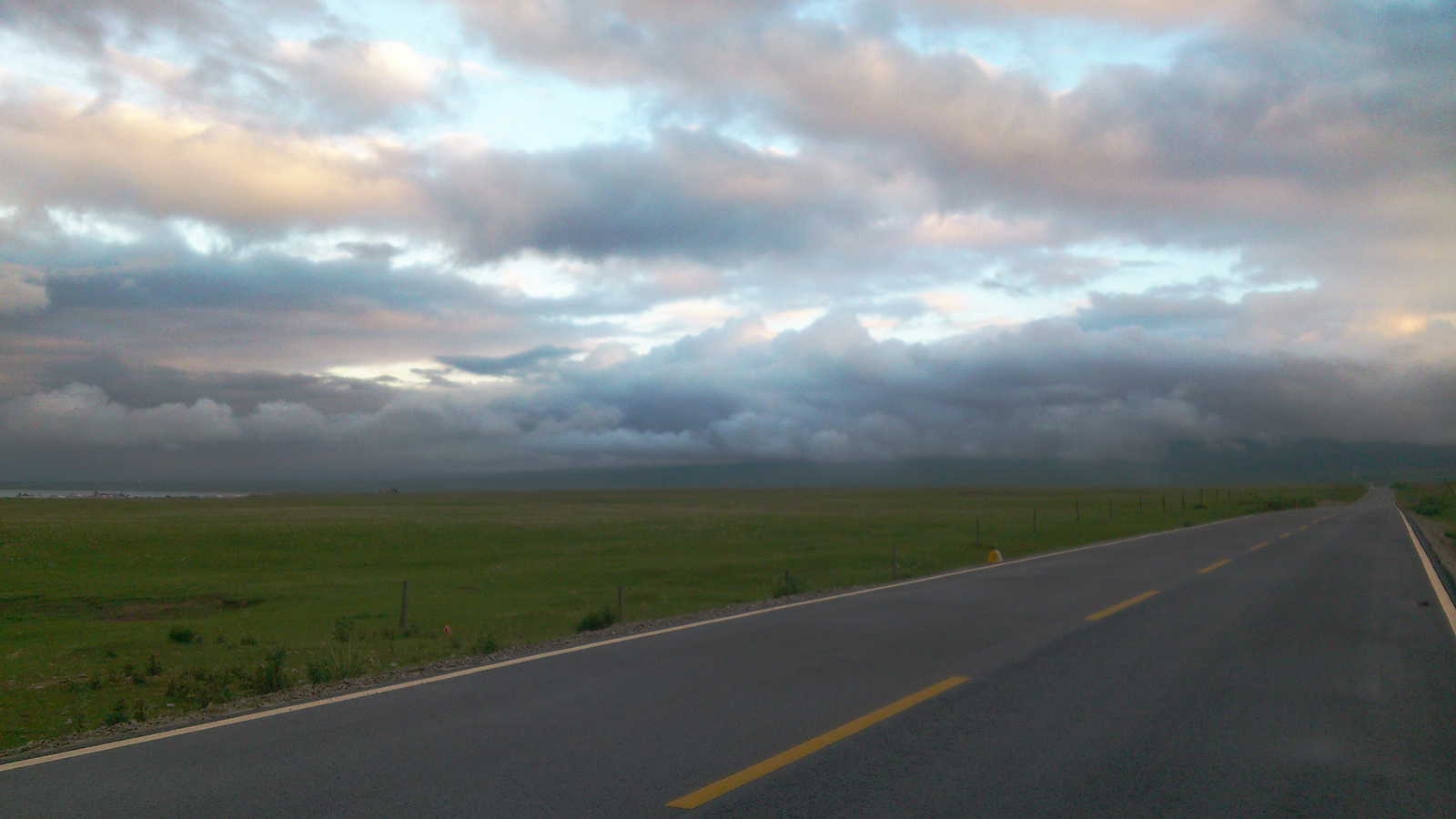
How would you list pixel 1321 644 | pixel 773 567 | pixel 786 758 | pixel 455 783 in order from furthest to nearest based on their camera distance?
pixel 773 567 → pixel 1321 644 → pixel 786 758 → pixel 455 783

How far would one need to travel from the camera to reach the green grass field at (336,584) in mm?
13117

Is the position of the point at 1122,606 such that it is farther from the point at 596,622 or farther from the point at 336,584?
the point at 336,584

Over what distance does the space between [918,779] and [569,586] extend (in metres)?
24.0

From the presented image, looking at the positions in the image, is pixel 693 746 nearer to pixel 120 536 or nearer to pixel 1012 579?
pixel 1012 579

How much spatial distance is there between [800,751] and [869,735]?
2.35 ft

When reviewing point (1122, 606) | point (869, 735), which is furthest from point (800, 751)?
point (1122, 606)

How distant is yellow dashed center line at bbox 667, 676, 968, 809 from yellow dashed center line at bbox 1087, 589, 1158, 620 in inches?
225

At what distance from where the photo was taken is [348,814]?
16.6ft

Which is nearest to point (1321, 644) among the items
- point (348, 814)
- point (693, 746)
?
point (693, 746)

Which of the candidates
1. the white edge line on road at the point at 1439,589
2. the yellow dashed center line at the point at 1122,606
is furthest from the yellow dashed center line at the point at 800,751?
the white edge line on road at the point at 1439,589

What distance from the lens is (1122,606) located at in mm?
14180

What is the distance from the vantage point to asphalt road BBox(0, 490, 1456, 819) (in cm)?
536

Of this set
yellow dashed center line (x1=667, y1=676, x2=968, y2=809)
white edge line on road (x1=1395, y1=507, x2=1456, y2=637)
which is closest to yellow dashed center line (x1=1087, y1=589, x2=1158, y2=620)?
white edge line on road (x1=1395, y1=507, x2=1456, y2=637)

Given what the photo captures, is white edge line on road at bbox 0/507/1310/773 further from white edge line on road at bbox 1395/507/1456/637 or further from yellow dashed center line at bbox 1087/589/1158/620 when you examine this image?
yellow dashed center line at bbox 1087/589/1158/620
